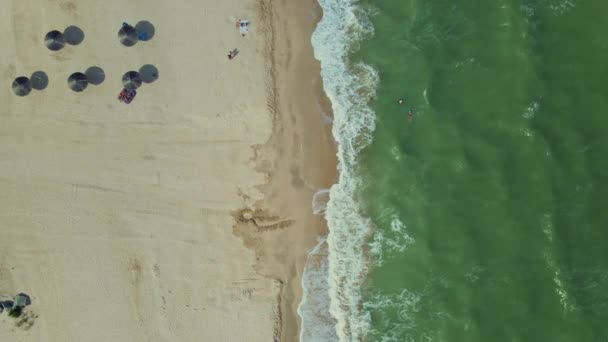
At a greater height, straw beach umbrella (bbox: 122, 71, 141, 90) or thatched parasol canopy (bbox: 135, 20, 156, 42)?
thatched parasol canopy (bbox: 135, 20, 156, 42)

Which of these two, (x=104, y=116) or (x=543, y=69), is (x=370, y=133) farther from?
(x=104, y=116)

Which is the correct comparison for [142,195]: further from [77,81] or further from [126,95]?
[77,81]

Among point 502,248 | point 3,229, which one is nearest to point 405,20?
point 502,248

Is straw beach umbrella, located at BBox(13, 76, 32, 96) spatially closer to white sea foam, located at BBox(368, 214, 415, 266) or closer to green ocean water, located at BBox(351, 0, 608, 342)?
green ocean water, located at BBox(351, 0, 608, 342)

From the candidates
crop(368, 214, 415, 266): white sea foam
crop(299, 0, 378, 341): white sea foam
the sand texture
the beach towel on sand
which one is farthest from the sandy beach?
crop(368, 214, 415, 266): white sea foam

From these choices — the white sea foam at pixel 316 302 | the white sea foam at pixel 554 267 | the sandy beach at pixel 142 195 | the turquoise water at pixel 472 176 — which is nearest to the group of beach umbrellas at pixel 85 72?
the sandy beach at pixel 142 195

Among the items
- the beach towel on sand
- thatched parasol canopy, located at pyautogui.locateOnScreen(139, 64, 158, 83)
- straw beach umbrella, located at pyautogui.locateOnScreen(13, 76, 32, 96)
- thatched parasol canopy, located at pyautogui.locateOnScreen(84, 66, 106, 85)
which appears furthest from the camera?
the beach towel on sand
